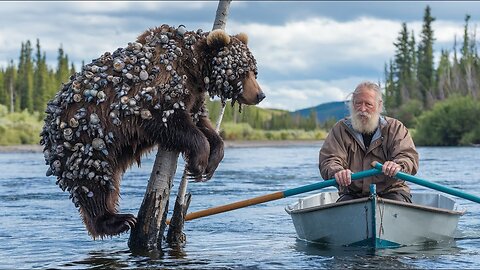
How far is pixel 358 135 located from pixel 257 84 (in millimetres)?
1901

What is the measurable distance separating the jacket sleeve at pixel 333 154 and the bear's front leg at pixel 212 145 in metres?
1.62

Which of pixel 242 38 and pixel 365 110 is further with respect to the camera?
pixel 365 110

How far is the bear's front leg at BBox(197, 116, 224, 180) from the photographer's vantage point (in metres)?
8.70

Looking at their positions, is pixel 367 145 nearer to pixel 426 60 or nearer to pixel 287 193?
pixel 287 193

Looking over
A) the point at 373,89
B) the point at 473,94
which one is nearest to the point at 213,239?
the point at 373,89

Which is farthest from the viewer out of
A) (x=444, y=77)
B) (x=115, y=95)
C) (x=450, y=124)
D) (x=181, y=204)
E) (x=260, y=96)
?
(x=444, y=77)

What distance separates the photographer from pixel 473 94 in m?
74.4

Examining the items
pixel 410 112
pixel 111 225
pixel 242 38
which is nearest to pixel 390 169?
pixel 242 38

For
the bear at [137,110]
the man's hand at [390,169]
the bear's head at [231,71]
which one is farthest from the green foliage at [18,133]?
the man's hand at [390,169]

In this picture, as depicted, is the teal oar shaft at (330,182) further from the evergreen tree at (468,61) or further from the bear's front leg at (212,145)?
the evergreen tree at (468,61)

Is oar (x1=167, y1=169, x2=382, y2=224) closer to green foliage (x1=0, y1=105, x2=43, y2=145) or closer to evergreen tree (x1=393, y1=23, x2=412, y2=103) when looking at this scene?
green foliage (x1=0, y1=105, x2=43, y2=145)

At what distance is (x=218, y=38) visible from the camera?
8.80 meters

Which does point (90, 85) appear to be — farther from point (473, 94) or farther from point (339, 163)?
point (473, 94)

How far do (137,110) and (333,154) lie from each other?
2754 millimetres
